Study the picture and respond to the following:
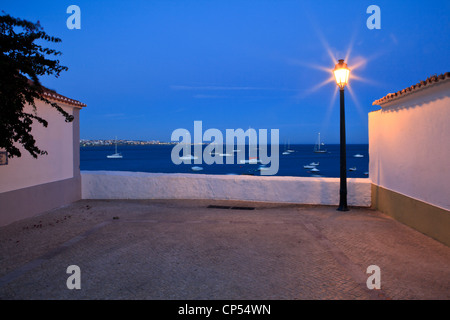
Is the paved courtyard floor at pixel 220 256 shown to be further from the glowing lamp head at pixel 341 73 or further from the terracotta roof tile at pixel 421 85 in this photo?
the glowing lamp head at pixel 341 73

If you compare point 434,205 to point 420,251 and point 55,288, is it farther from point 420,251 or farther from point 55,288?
point 55,288

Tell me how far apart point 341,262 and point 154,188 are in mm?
7752

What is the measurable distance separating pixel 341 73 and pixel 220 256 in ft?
21.3

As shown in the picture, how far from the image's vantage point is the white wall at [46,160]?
7570 mm

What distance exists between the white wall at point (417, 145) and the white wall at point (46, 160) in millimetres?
9861

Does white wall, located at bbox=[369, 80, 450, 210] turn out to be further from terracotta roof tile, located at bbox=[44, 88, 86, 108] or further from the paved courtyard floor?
terracotta roof tile, located at bbox=[44, 88, 86, 108]

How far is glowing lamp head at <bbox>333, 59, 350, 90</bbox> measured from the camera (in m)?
8.52

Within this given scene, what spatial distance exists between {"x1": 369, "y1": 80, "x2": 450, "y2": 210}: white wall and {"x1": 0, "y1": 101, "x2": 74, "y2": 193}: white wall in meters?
9.86

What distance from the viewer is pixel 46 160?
348 inches

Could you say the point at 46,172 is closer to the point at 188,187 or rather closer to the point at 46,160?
the point at 46,160

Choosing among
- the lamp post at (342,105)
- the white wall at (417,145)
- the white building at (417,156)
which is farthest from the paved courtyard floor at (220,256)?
the white wall at (417,145)

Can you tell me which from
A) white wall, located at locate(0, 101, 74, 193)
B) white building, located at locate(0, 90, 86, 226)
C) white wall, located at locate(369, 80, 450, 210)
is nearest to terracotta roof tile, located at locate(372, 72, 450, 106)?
white wall, located at locate(369, 80, 450, 210)

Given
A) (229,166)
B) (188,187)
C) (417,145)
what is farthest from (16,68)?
(229,166)

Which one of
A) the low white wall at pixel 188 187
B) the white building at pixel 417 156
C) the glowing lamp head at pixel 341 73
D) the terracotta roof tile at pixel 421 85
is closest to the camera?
the terracotta roof tile at pixel 421 85
